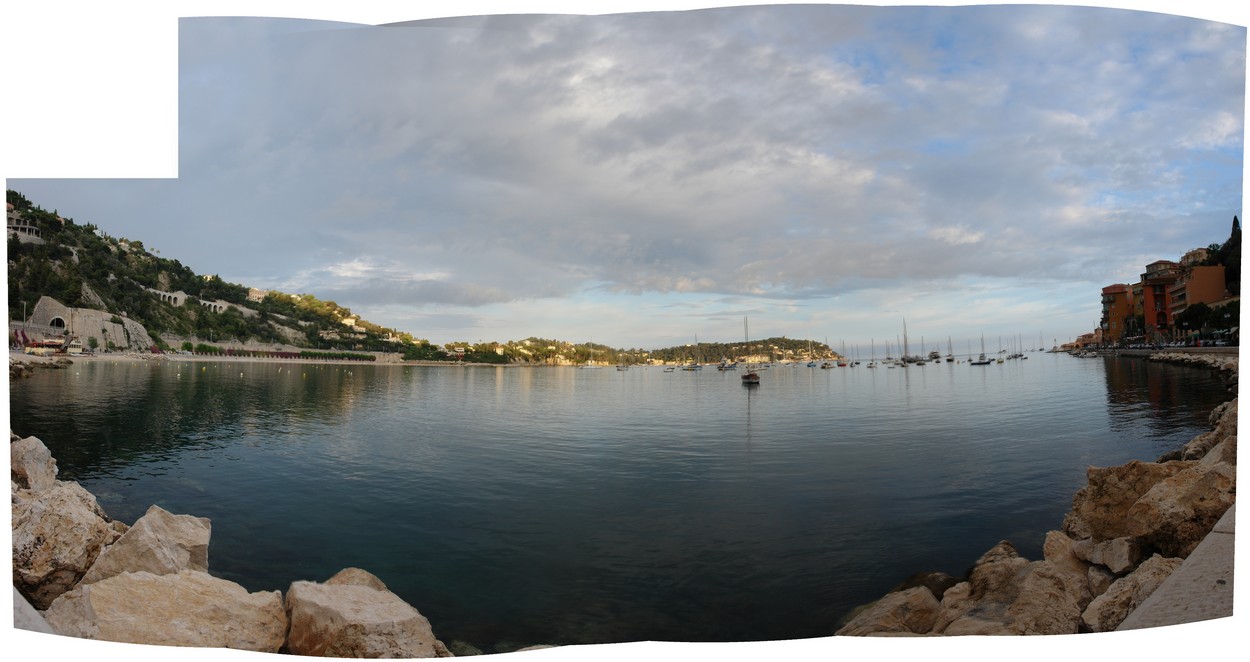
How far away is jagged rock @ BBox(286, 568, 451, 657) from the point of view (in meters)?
2.48

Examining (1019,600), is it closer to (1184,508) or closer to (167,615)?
(1184,508)

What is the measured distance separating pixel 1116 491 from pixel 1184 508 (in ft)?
2.64

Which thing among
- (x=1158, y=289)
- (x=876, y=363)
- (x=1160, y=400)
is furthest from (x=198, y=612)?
(x=876, y=363)

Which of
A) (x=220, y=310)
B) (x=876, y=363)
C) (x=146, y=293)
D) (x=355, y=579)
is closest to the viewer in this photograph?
(x=355, y=579)

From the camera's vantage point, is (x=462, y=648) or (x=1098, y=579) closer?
(x=1098, y=579)

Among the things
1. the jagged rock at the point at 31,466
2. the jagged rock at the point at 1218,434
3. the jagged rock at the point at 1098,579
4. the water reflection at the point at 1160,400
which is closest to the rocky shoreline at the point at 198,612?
the jagged rock at the point at 31,466

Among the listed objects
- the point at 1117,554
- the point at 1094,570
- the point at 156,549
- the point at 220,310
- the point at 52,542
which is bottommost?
the point at 1094,570

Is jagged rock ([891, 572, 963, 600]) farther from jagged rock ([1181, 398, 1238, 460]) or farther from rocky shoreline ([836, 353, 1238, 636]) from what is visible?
jagged rock ([1181, 398, 1238, 460])

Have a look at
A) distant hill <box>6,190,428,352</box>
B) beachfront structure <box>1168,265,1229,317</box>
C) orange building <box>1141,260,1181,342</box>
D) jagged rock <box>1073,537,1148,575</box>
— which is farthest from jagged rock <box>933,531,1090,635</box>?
distant hill <box>6,190,428,352</box>

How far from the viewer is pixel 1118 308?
17.1ft

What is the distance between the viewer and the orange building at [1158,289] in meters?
4.41

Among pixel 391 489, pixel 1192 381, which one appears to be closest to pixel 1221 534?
pixel 391 489

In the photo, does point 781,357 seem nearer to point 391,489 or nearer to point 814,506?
point 814,506

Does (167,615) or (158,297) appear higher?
(158,297)
